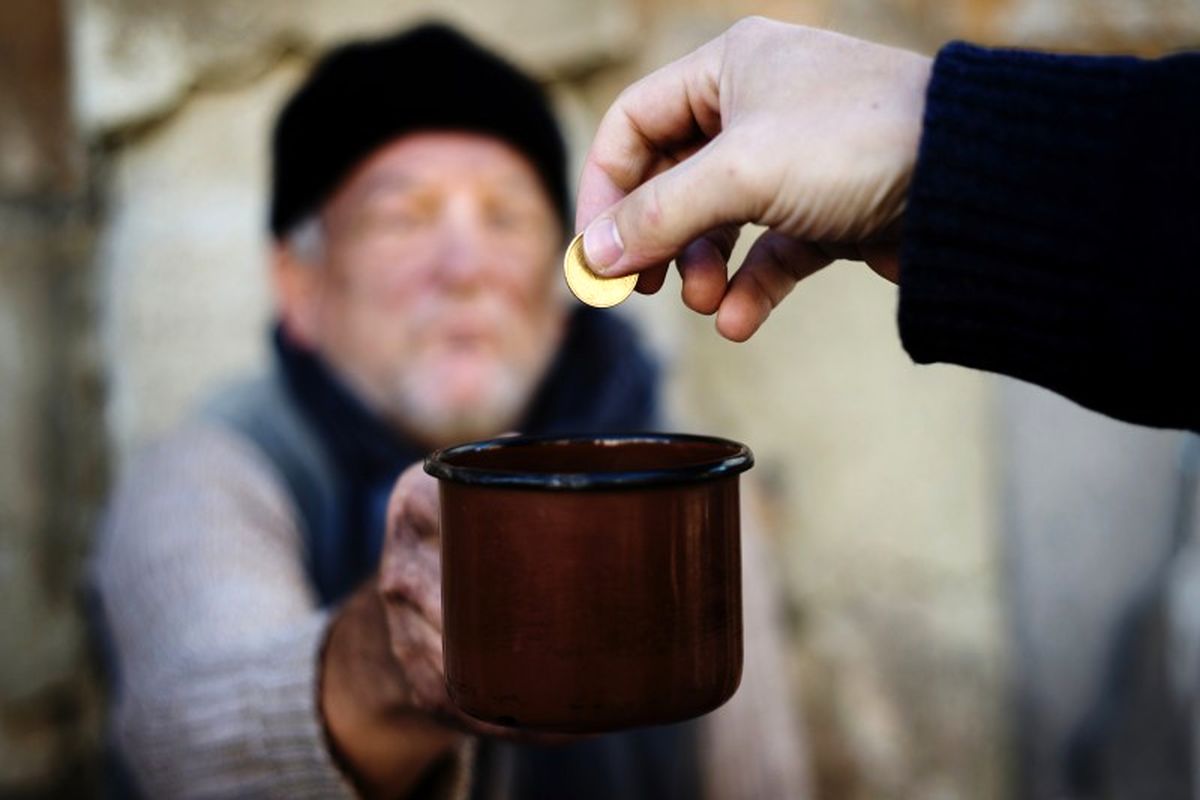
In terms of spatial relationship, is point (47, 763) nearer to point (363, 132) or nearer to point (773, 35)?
point (363, 132)

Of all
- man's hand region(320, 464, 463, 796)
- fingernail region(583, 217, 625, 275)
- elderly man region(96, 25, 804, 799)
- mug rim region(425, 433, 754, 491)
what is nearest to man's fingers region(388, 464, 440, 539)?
man's hand region(320, 464, 463, 796)

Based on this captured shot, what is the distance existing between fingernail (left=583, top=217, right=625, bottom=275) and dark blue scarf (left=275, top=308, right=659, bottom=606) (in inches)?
36.1

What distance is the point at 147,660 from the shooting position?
4.33 feet

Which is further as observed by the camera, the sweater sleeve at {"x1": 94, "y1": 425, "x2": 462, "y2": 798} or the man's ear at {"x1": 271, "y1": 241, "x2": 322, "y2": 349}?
the man's ear at {"x1": 271, "y1": 241, "x2": 322, "y2": 349}

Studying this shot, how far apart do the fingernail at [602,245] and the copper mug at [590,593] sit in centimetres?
14

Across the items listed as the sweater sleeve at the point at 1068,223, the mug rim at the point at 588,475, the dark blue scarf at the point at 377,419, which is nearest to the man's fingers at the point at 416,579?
the mug rim at the point at 588,475

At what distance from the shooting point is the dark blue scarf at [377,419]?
1704 millimetres

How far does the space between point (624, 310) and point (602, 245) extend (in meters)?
1.33

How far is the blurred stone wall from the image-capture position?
72.7 inches

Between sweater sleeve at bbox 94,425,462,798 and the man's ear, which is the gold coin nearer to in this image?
sweater sleeve at bbox 94,425,462,798

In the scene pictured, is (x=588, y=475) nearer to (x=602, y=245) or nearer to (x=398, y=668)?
(x=602, y=245)

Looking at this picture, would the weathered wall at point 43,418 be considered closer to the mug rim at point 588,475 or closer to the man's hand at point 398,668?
the man's hand at point 398,668

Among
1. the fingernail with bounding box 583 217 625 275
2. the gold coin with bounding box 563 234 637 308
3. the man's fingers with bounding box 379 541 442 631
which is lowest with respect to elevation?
the man's fingers with bounding box 379 541 442 631

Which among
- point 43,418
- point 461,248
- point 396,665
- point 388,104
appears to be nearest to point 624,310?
point 461,248
